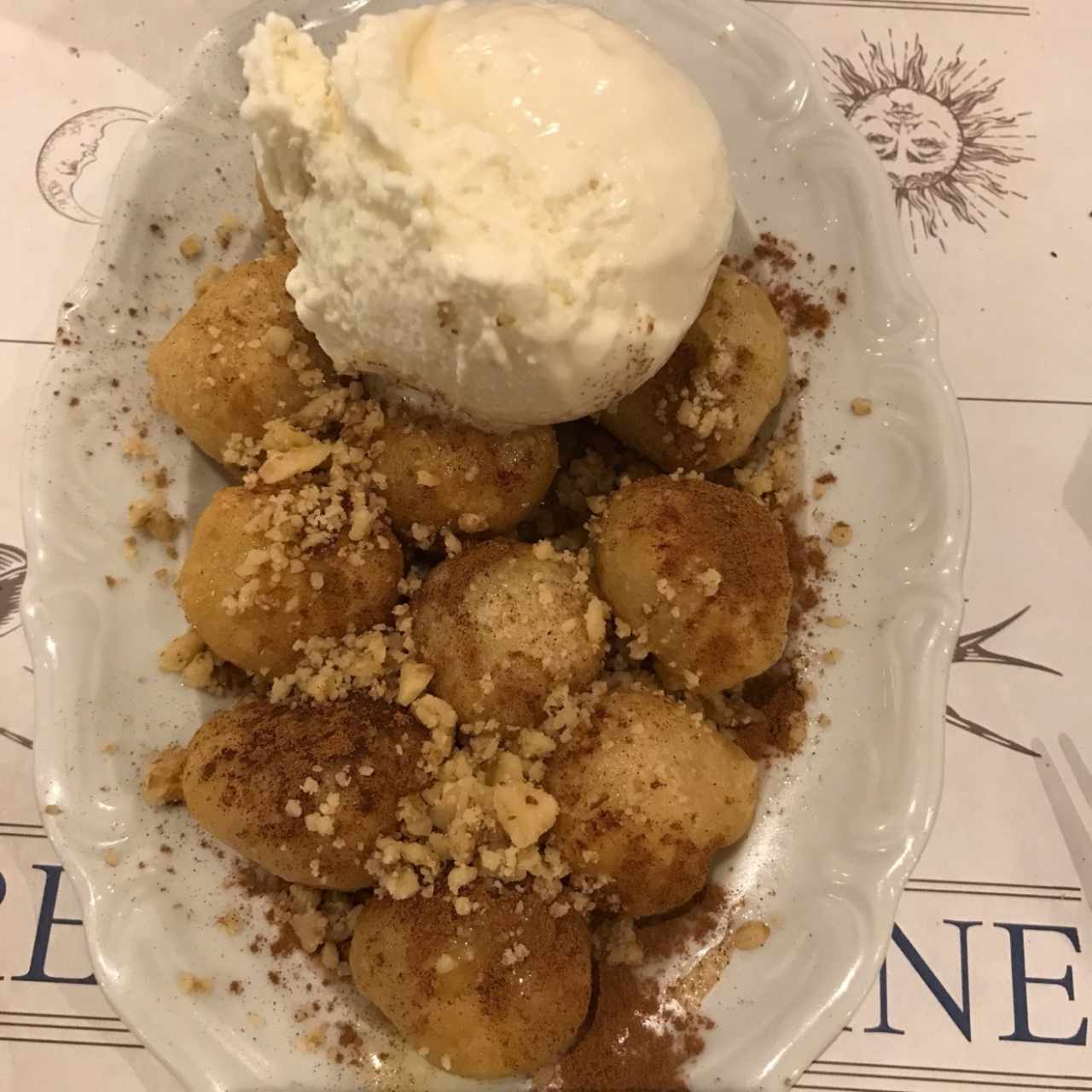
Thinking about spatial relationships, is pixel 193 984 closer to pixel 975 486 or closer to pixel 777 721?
pixel 777 721

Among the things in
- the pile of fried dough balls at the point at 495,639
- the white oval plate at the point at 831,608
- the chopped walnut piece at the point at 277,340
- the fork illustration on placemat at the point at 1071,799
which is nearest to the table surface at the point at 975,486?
the fork illustration on placemat at the point at 1071,799

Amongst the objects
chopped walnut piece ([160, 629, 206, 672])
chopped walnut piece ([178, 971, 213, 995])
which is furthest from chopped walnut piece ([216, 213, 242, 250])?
chopped walnut piece ([178, 971, 213, 995])

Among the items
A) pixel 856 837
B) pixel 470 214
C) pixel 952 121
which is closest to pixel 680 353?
pixel 470 214

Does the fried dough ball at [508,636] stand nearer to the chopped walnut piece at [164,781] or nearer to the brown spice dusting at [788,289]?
the chopped walnut piece at [164,781]

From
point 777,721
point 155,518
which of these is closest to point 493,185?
point 155,518

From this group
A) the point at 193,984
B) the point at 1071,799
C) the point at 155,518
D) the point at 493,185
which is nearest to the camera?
the point at 493,185
